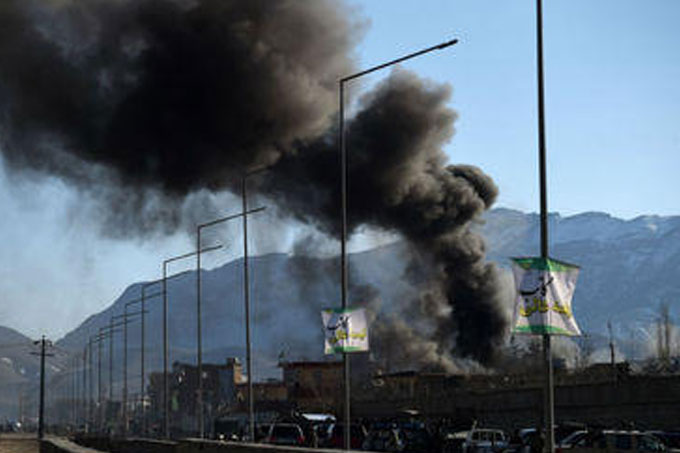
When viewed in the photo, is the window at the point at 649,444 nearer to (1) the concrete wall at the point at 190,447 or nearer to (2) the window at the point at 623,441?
(2) the window at the point at 623,441

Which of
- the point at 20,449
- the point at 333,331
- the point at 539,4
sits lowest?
the point at 20,449

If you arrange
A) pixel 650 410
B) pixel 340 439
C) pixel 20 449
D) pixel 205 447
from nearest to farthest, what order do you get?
pixel 205 447 → pixel 340 439 → pixel 650 410 → pixel 20 449

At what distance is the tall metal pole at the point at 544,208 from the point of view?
22.7 m

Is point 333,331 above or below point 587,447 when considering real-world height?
above

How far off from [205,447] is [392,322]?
363 feet

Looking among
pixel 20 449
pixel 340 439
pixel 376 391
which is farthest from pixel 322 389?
pixel 340 439

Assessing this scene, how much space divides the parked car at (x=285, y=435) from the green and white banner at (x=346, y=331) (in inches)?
575

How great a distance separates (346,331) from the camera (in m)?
37.1

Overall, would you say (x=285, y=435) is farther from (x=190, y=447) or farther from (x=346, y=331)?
(x=190, y=447)

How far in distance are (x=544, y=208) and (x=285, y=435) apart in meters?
29.1

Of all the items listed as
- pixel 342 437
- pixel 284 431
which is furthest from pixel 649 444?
pixel 342 437

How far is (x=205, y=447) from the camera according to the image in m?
34.1

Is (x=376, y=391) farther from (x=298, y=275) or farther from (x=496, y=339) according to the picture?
(x=298, y=275)

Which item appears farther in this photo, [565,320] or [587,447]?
[587,447]
